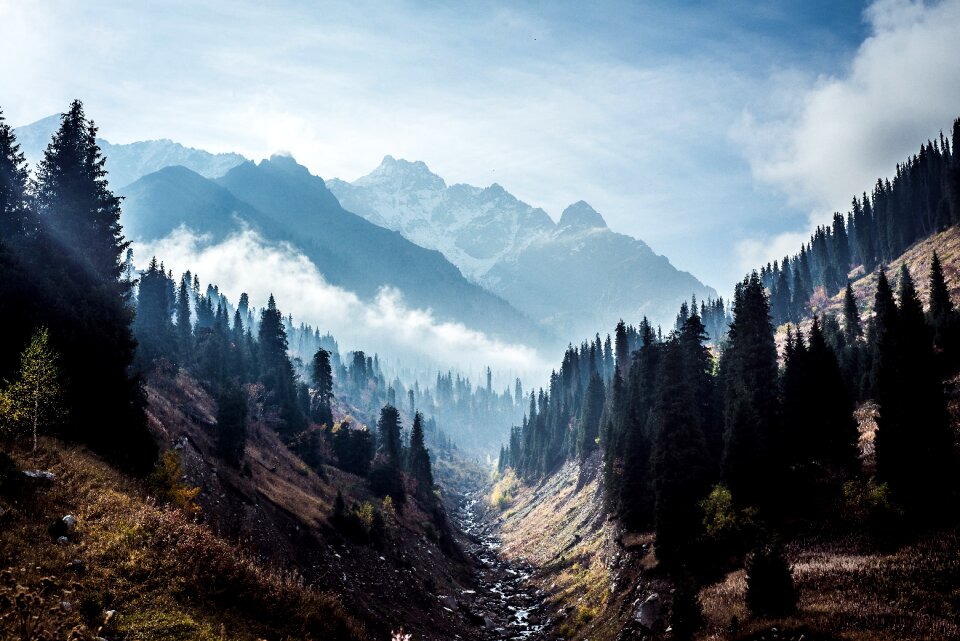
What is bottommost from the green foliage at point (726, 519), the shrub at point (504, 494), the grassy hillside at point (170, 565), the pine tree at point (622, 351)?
the shrub at point (504, 494)

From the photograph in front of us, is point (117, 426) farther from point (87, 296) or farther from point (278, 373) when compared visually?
point (278, 373)

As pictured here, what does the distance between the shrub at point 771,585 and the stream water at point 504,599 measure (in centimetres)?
2784

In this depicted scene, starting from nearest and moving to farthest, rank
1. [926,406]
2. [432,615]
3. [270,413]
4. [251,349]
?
[926,406] → [432,615] → [270,413] → [251,349]

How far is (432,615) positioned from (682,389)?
102ft

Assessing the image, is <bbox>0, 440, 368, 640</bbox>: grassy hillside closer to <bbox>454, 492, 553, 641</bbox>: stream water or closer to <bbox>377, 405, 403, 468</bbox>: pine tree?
<bbox>454, 492, 553, 641</bbox>: stream water

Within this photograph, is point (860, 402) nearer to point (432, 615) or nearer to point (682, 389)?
point (682, 389)

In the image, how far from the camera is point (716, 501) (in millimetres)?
39656

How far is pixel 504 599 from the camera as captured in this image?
201ft

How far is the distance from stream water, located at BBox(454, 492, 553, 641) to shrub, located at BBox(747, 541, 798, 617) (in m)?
27.8

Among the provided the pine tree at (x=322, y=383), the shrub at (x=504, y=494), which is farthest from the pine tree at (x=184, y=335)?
the shrub at (x=504, y=494)

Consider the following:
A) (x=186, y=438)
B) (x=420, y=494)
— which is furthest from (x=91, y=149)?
(x=420, y=494)

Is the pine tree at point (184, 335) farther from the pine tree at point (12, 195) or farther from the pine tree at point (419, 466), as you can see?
the pine tree at point (12, 195)

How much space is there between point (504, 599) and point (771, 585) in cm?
4375

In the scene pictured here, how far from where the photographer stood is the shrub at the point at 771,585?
23.6m
